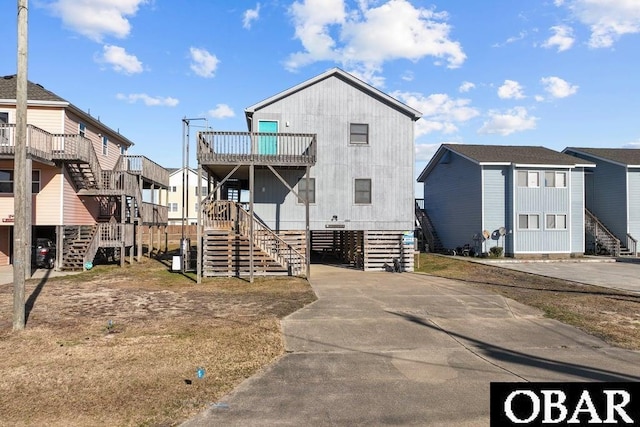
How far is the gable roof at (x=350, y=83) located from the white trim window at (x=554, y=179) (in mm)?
12015

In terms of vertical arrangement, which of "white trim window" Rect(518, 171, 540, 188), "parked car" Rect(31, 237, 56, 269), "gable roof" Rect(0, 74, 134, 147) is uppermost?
"gable roof" Rect(0, 74, 134, 147)

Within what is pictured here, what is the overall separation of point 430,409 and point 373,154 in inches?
636

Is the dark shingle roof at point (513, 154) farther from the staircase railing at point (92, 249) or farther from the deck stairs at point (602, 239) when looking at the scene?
the staircase railing at point (92, 249)

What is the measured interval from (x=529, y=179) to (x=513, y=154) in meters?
3.03

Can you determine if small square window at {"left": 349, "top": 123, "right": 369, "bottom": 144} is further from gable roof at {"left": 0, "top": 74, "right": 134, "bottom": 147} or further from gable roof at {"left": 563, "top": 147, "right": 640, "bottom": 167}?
gable roof at {"left": 563, "top": 147, "right": 640, "bottom": 167}

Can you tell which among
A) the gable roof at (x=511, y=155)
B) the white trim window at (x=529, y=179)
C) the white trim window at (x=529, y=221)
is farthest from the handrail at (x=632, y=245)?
the white trim window at (x=529, y=179)

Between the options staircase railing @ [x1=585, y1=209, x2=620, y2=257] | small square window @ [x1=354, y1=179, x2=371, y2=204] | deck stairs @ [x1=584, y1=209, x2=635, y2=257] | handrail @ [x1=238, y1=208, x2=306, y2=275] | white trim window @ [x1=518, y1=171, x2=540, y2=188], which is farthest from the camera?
staircase railing @ [x1=585, y1=209, x2=620, y2=257]

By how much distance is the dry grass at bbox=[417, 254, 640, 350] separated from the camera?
9023 mm

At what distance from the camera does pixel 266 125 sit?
19.9 metres

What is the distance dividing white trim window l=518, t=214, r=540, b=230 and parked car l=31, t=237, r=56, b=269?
26.7 m

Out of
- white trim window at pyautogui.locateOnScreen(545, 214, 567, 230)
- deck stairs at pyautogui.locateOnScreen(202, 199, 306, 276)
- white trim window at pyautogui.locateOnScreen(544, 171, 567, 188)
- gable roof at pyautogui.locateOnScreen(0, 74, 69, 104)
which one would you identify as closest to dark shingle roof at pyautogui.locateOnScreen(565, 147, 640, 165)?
white trim window at pyautogui.locateOnScreen(544, 171, 567, 188)

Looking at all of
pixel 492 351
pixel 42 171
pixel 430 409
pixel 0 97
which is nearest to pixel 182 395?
pixel 430 409

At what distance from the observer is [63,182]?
19.4 m

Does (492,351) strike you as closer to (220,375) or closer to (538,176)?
(220,375)
